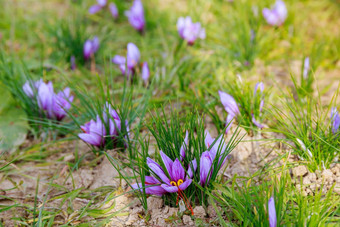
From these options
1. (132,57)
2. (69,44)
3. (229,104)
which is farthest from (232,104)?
(69,44)

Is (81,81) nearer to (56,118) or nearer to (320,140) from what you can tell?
(56,118)

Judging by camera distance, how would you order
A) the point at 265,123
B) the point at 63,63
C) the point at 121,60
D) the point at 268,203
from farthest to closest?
the point at 63,63
the point at 121,60
the point at 265,123
the point at 268,203

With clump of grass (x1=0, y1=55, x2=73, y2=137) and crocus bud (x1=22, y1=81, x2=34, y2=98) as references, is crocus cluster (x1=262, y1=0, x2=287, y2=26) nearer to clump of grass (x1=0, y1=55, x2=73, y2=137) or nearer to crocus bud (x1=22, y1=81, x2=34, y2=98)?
clump of grass (x1=0, y1=55, x2=73, y2=137)

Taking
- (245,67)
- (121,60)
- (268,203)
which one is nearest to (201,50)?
(245,67)

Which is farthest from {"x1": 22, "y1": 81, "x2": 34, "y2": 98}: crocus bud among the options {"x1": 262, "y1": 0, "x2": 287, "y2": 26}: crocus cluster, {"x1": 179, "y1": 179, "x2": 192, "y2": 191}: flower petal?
{"x1": 262, "y1": 0, "x2": 287, "y2": 26}: crocus cluster

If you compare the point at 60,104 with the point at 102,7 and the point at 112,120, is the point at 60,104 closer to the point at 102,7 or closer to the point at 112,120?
the point at 112,120

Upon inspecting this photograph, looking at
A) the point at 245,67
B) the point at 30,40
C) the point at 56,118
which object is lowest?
the point at 56,118

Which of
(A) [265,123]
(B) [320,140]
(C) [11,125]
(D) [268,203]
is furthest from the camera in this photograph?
(C) [11,125]
